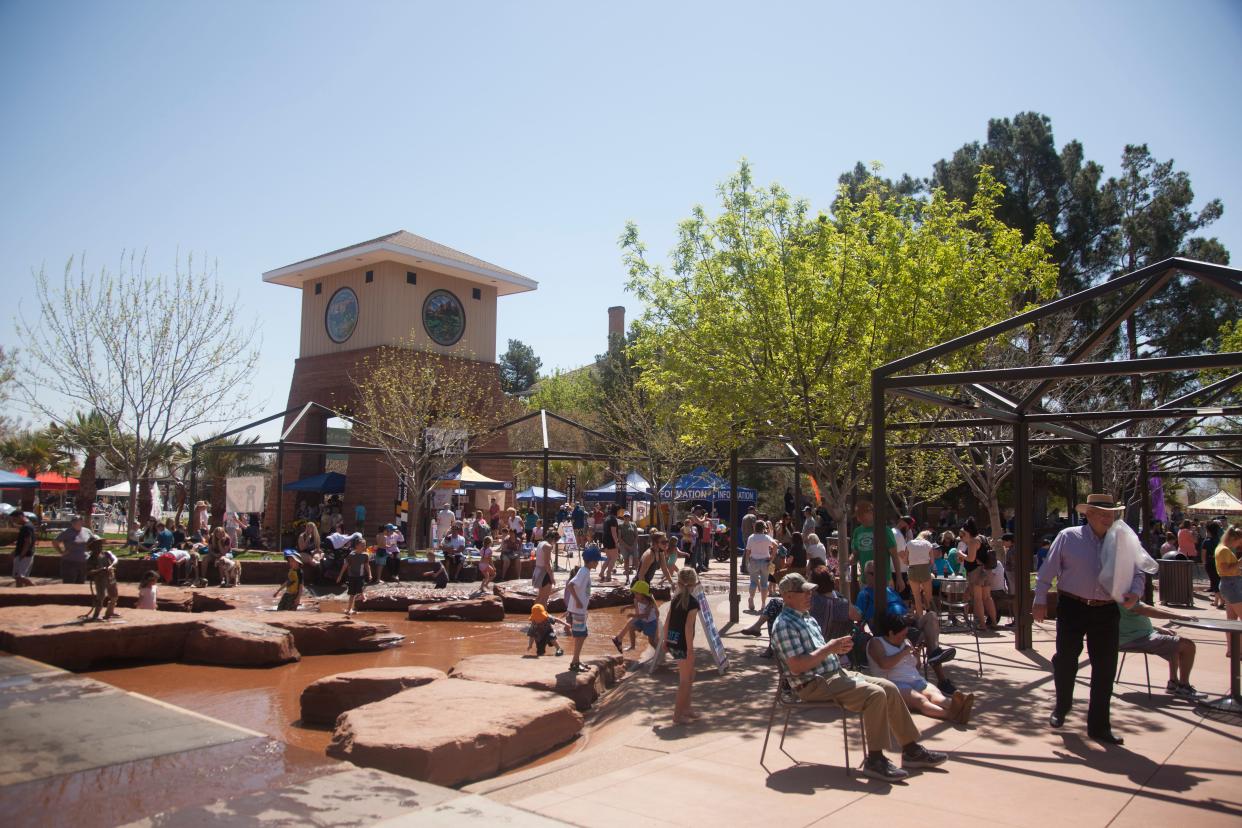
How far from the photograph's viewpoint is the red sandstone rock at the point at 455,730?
577 centimetres

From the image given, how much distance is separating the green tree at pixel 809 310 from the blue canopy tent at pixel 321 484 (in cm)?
2187

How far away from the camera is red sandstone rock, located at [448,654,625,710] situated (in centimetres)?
853

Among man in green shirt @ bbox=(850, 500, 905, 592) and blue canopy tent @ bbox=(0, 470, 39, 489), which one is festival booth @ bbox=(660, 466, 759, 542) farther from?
blue canopy tent @ bbox=(0, 470, 39, 489)

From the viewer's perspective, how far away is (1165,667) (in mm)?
9070

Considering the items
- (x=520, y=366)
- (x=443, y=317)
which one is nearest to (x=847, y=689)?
(x=443, y=317)

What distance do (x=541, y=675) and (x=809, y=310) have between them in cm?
547

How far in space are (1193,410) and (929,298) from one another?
3129 mm

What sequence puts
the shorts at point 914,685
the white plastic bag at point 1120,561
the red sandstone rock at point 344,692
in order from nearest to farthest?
the white plastic bag at point 1120,561 < the shorts at point 914,685 < the red sandstone rock at point 344,692

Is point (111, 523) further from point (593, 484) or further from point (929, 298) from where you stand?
point (929, 298)

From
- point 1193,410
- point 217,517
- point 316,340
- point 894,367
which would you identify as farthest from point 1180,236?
point 217,517

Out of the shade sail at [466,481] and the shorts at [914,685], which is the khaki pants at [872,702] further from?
the shade sail at [466,481]

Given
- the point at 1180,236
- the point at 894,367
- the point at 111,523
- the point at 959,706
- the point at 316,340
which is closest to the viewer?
the point at 959,706

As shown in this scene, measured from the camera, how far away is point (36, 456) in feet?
131

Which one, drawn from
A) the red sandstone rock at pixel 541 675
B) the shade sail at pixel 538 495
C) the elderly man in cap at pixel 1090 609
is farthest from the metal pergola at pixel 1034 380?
the shade sail at pixel 538 495
